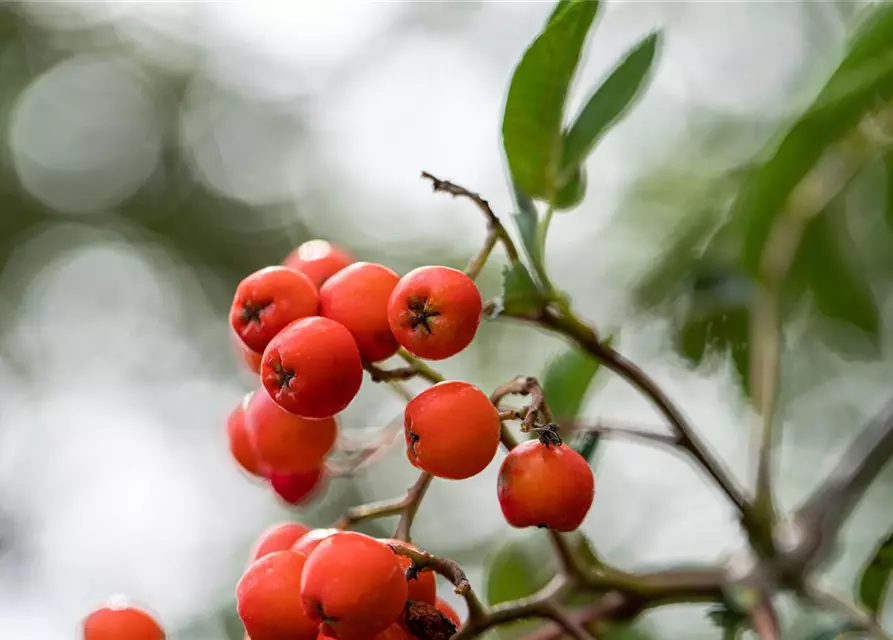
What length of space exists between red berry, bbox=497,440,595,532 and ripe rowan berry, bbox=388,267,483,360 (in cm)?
14

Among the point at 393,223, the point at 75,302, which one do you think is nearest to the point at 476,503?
the point at 393,223

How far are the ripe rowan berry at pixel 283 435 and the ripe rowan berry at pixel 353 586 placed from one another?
0.23 metres

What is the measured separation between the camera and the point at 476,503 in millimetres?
4695

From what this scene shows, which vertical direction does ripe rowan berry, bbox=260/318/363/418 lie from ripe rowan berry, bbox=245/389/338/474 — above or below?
above

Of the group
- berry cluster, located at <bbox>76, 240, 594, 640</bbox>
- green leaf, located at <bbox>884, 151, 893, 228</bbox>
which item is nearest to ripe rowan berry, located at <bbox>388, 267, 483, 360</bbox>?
berry cluster, located at <bbox>76, 240, 594, 640</bbox>

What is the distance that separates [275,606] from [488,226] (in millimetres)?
465

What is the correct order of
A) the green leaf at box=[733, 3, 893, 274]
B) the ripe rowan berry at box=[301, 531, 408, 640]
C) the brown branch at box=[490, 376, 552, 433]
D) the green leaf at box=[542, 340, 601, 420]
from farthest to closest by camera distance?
the green leaf at box=[542, 340, 601, 420] → the green leaf at box=[733, 3, 893, 274] → the brown branch at box=[490, 376, 552, 433] → the ripe rowan berry at box=[301, 531, 408, 640]

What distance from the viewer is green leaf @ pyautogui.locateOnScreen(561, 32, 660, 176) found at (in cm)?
112

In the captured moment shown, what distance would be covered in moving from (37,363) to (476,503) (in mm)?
4092

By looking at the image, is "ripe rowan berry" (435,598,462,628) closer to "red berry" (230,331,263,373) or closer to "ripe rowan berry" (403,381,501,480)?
"ripe rowan berry" (403,381,501,480)

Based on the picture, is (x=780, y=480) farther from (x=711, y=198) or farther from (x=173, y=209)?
(x=173, y=209)

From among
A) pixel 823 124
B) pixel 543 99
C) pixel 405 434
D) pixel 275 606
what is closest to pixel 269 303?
pixel 405 434

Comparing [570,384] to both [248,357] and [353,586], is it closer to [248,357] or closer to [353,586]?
[248,357]

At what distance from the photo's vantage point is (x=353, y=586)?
2.58 ft
